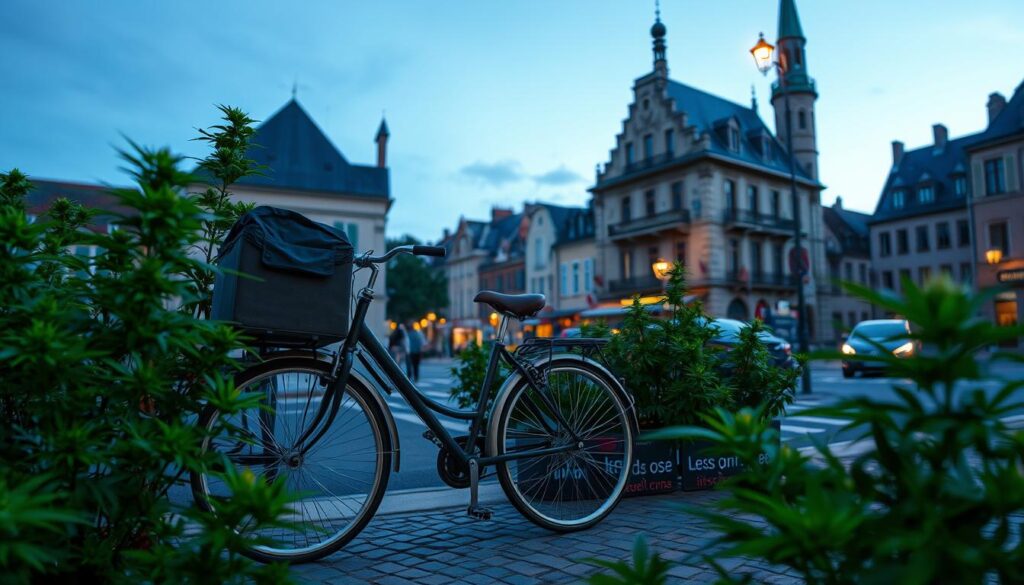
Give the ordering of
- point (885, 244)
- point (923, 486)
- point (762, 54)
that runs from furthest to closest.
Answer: point (885, 244) < point (762, 54) < point (923, 486)

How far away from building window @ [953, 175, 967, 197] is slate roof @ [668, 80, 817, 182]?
9904 millimetres

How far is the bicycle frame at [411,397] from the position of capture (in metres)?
3.07

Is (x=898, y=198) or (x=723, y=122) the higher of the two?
(x=723, y=122)

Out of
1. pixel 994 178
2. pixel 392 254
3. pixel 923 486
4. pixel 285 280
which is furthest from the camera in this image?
pixel 994 178

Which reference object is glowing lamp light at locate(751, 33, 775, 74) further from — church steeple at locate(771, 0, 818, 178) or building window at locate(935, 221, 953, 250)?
building window at locate(935, 221, 953, 250)

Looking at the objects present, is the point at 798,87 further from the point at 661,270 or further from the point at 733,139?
the point at 661,270

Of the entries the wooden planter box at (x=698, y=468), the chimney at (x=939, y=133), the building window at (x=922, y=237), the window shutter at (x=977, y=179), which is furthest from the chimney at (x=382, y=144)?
the wooden planter box at (x=698, y=468)

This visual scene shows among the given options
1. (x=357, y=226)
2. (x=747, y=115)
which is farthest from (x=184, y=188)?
(x=747, y=115)

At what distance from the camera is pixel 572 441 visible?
3695 millimetres

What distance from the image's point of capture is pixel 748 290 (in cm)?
3775

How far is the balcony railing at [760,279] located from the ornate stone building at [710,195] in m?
0.07

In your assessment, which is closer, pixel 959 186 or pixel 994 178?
pixel 994 178

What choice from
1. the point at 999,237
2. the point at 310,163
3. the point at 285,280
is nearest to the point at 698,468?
the point at 285,280

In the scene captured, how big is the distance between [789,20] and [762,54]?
33.1 meters
